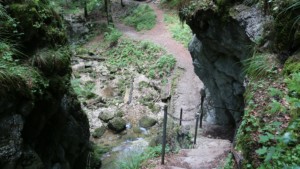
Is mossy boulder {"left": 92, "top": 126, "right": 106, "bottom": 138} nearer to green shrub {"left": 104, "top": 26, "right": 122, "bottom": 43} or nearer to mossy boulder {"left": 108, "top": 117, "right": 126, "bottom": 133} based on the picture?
mossy boulder {"left": 108, "top": 117, "right": 126, "bottom": 133}

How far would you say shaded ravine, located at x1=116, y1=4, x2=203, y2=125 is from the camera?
595 inches

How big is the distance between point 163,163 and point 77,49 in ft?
54.8

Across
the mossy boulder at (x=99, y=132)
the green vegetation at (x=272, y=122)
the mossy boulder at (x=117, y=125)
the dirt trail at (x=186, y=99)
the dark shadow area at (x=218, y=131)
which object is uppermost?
the green vegetation at (x=272, y=122)

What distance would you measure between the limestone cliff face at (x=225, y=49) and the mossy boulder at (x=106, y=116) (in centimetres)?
524

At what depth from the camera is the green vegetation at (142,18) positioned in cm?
2329

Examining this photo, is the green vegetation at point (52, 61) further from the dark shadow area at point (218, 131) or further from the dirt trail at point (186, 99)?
the dark shadow area at point (218, 131)

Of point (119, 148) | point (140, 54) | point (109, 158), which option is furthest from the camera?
point (140, 54)

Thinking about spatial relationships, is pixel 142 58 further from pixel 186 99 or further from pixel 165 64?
pixel 186 99

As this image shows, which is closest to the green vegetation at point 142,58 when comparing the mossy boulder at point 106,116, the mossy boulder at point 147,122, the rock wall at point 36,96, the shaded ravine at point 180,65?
the shaded ravine at point 180,65

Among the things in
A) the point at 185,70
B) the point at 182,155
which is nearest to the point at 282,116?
the point at 182,155

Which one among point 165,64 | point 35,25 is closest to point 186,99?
point 165,64

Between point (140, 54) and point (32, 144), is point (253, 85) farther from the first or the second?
point (140, 54)

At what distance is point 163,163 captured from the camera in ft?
24.1

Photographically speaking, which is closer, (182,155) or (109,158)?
(182,155)
